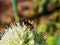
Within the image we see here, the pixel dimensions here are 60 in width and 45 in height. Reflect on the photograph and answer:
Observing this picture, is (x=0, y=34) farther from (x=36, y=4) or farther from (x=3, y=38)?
(x=36, y=4)

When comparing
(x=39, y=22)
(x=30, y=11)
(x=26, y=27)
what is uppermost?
(x=30, y=11)

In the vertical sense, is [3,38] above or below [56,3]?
below

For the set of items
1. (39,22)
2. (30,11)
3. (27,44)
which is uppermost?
(30,11)

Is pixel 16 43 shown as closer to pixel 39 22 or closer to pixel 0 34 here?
pixel 0 34

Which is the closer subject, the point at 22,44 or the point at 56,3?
the point at 22,44

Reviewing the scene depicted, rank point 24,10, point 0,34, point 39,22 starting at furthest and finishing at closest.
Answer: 1. point 24,10
2. point 39,22
3. point 0,34

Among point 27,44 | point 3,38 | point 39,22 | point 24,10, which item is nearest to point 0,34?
point 3,38

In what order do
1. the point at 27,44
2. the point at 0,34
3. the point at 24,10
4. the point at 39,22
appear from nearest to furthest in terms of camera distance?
the point at 27,44 → the point at 0,34 → the point at 39,22 → the point at 24,10

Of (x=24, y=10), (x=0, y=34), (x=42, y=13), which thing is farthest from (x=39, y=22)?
(x=0, y=34)

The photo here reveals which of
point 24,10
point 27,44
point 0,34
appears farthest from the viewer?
point 24,10
